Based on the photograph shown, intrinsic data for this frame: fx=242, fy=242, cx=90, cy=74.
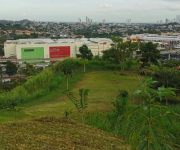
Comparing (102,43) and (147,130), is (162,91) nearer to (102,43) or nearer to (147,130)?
(147,130)

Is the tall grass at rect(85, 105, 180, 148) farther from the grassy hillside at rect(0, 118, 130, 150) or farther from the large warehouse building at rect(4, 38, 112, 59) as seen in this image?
the large warehouse building at rect(4, 38, 112, 59)

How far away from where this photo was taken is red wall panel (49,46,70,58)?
30812 millimetres

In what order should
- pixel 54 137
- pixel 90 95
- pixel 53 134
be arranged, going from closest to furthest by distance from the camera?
1. pixel 54 137
2. pixel 53 134
3. pixel 90 95

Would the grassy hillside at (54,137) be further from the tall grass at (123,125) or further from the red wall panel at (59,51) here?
the red wall panel at (59,51)

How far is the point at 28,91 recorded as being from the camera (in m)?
8.41

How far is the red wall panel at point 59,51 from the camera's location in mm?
30812

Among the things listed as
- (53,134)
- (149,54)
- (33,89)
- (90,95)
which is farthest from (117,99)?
(149,54)

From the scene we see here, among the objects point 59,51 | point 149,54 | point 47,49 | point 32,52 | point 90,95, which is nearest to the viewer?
point 90,95

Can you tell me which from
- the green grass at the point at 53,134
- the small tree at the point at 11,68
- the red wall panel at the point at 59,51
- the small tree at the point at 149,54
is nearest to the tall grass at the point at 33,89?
the green grass at the point at 53,134

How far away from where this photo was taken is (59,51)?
102ft

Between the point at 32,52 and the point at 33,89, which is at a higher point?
the point at 32,52

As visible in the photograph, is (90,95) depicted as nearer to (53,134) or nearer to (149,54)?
(53,134)

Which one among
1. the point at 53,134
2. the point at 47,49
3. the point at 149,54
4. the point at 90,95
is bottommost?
the point at 90,95

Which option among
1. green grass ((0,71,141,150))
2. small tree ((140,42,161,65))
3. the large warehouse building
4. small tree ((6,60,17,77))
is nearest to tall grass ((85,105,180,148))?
green grass ((0,71,141,150))
